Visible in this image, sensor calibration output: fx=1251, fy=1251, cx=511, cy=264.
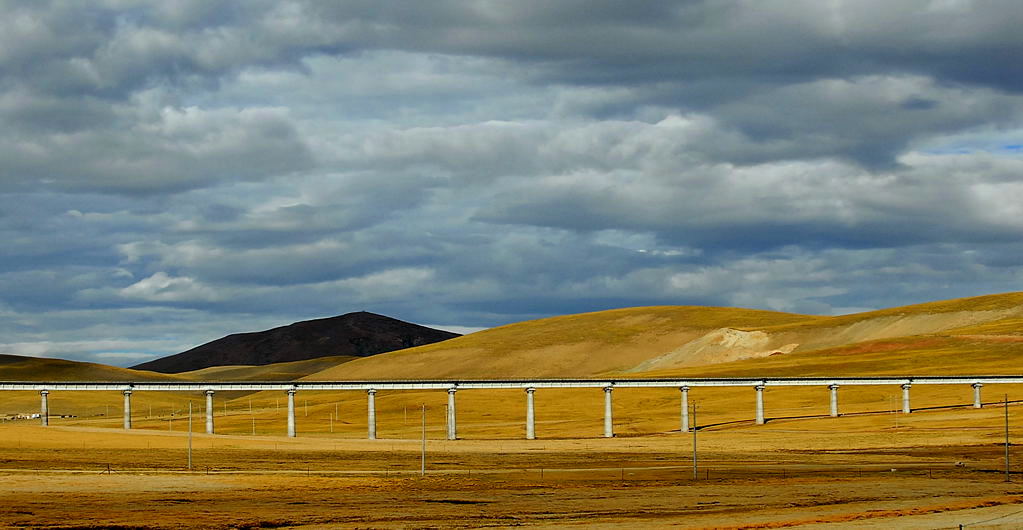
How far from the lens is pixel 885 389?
185 metres

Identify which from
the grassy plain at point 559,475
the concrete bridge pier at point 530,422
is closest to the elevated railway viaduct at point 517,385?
the concrete bridge pier at point 530,422

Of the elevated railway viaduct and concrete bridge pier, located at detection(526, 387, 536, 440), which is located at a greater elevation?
the elevated railway viaduct

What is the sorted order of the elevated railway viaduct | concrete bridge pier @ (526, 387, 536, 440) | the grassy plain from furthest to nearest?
the elevated railway viaduct → concrete bridge pier @ (526, 387, 536, 440) → the grassy plain

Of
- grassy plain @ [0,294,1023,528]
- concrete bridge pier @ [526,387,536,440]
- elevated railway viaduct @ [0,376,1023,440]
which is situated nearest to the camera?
grassy plain @ [0,294,1023,528]

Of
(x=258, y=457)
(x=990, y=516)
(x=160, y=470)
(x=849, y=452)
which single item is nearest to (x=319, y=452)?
(x=258, y=457)

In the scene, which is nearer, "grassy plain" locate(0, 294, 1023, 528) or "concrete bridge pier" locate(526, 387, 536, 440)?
"grassy plain" locate(0, 294, 1023, 528)

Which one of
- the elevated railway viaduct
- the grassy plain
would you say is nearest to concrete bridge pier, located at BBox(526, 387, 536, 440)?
the elevated railway viaduct

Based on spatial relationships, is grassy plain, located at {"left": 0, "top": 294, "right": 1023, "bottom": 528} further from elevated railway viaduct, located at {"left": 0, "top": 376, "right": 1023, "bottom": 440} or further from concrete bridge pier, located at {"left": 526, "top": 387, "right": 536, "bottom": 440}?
elevated railway viaduct, located at {"left": 0, "top": 376, "right": 1023, "bottom": 440}

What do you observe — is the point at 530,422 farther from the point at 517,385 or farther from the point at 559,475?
the point at 559,475

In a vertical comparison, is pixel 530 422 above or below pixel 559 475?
above

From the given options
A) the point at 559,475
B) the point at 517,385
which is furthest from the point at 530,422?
the point at 559,475

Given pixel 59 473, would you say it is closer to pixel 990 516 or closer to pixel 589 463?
pixel 589 463

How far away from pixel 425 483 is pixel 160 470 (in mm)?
24072

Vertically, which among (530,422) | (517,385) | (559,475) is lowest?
(559,475)
